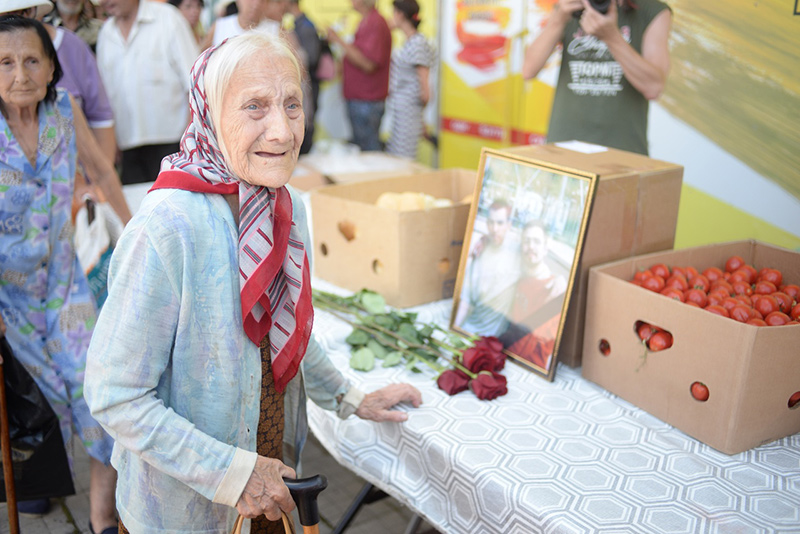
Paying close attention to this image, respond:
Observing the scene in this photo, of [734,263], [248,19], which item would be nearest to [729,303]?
[734,263]

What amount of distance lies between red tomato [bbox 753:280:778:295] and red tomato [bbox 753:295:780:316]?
101 mm

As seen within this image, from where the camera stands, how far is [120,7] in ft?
13.6

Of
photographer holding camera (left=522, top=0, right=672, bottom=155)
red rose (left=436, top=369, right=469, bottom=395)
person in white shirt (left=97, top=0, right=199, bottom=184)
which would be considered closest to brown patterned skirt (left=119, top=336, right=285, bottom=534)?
red rose (left=436, top=369, right=469, bottom=395)

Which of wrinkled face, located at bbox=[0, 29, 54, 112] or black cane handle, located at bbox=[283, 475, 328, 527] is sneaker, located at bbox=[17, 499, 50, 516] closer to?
wrinkled face, located at bbox=[0, 29, 54, 112]

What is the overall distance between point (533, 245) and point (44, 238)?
4.96ft

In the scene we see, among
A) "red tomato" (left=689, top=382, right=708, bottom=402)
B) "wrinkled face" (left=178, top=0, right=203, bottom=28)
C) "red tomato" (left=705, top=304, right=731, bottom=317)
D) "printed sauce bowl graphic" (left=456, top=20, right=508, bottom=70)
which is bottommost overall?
"red tomato" (left=689, top=382, right=708, bottom=402)

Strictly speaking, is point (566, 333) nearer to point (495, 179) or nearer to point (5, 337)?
point (495, 179)

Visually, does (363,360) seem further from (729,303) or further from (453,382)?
(729,303)

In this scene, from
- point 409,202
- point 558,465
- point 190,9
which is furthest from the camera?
point 190,9

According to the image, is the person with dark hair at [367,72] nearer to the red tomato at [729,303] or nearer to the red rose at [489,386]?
the red rose at [489,386]

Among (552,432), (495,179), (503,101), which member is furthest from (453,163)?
(552,432)

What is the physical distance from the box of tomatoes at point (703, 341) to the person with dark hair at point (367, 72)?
4.54 m

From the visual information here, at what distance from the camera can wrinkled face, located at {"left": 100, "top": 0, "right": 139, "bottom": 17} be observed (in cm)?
413

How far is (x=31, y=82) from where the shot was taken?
6.71 ft
